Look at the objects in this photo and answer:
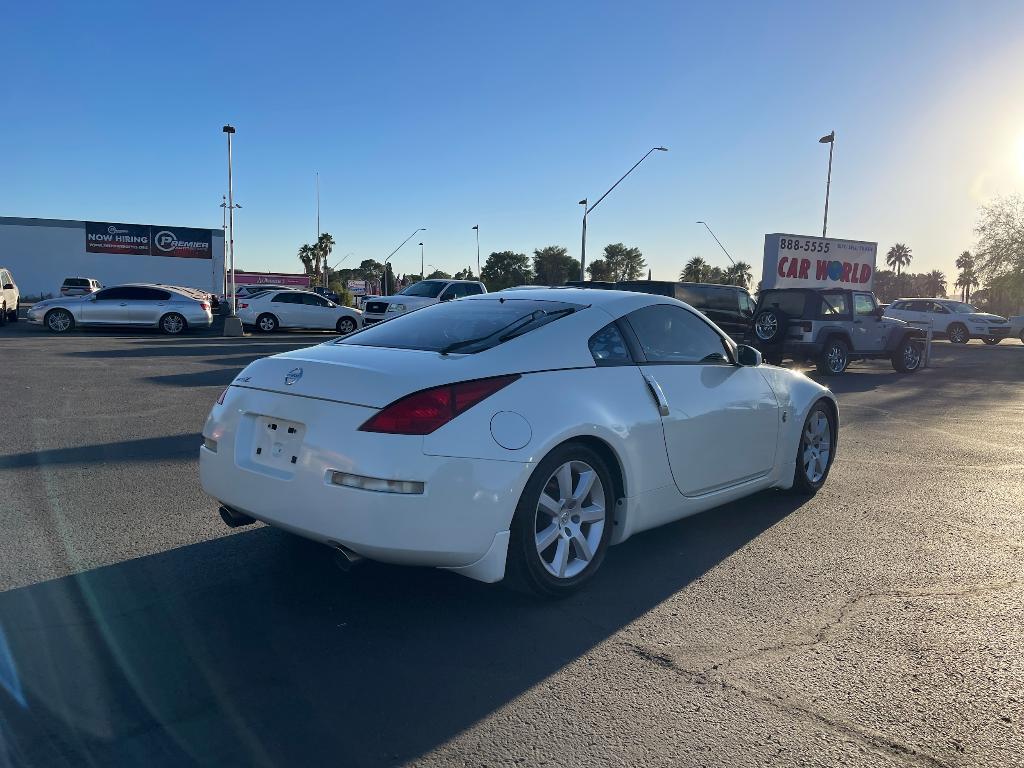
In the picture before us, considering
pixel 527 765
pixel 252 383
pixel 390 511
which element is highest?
pixel 252 383

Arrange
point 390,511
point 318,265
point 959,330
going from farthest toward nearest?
point 318,265 → point 959,330 → point 390,511

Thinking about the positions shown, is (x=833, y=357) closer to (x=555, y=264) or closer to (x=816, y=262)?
(x=816, y=262)

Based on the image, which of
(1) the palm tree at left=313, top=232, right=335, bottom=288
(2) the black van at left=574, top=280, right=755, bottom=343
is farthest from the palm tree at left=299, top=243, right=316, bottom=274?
(2) the black van at left=574, top=280, right=755, bottom=343

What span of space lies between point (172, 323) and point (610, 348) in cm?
2244

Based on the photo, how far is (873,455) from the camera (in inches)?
301

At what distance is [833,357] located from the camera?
16.3 metres

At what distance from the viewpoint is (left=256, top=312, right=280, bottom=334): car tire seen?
2603 cm

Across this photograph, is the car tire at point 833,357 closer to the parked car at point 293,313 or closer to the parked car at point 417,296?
the parked car at point 417,296

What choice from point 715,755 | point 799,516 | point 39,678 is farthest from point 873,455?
point 39,678

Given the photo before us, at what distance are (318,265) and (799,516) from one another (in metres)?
80.0

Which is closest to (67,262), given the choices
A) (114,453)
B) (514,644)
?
(114,453)

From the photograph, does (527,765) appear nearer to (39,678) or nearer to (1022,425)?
(39,678)

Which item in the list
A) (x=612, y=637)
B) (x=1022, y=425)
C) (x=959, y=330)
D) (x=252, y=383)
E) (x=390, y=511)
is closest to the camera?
(x=390, y=511)

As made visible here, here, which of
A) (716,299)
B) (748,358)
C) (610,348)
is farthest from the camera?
(716,299)
